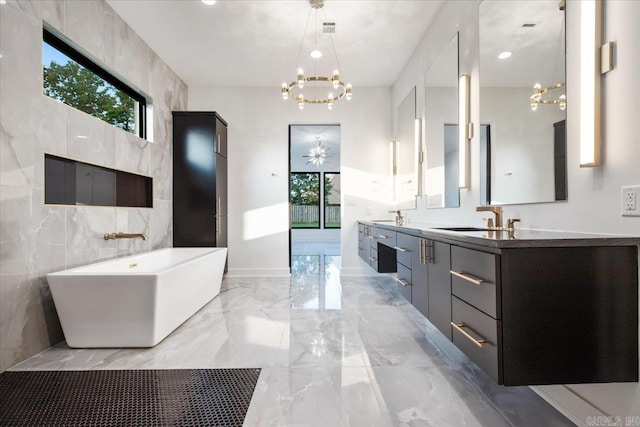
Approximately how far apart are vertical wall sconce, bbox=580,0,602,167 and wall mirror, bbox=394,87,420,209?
2532 millimetres

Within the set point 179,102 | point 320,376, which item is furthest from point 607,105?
point 179,102

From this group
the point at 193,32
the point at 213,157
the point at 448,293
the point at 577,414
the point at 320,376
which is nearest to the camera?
the point at 577,414

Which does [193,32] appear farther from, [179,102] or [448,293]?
[448,293]

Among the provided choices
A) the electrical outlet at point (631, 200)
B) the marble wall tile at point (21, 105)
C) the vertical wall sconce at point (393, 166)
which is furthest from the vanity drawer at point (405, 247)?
the marble wall tile at point (21, 105)

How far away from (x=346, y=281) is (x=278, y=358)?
2.70m

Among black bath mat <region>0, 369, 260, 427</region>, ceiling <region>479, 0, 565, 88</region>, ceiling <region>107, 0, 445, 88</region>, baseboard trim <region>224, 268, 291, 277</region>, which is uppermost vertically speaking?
ceiling <region>107, 0, 445, 88</region>

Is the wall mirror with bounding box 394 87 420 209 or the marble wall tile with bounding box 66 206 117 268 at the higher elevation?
the wall mirror with bounding box 394 87 420 209

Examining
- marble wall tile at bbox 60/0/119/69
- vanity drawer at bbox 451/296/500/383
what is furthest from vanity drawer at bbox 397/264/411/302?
marble wall tile at bbox 60/0/119/69

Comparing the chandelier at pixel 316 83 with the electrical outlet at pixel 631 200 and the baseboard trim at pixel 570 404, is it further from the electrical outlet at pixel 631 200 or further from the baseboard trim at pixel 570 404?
the baseboard trim at pixel 570 404

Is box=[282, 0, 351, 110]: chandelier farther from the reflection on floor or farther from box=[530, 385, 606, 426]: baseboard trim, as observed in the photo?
box=[530, 385, 606, 426]: baseboard trim

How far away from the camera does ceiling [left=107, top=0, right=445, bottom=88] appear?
3287 millimetres

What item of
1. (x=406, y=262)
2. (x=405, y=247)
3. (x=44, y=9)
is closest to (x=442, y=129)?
(x=405, y=247)

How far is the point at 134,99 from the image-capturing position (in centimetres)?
403

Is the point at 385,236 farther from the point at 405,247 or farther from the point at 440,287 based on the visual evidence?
the point at 440,287
